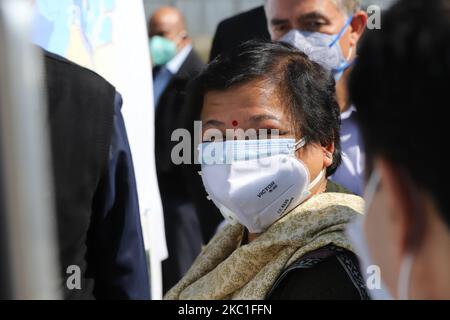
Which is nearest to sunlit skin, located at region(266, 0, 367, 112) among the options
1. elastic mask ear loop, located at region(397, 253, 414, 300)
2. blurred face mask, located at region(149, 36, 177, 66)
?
elastic mask ear loop, located at region(397, 253, 414, 300)

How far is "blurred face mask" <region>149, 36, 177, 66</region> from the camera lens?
6393mm

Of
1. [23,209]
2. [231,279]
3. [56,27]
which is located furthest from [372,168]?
[56,27]

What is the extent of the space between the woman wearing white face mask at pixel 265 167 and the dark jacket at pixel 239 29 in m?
1.73

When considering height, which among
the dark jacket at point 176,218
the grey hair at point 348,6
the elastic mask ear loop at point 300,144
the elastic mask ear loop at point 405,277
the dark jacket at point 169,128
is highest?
the grey hair at point 348,6

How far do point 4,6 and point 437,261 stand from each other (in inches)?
26.3

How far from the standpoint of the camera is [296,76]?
2.22 meters

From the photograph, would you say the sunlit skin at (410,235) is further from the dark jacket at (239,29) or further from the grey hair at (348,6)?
the dark jacket at (239,29)

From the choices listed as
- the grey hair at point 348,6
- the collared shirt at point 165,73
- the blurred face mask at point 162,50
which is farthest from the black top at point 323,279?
the blurred face mask at point 162,50

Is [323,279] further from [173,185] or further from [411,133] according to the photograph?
[173,185]

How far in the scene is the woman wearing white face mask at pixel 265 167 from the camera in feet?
6.54

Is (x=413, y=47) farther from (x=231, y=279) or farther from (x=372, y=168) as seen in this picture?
(x=231, y=279)

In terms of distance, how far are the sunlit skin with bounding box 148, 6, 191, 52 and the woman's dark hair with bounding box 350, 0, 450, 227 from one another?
563cm

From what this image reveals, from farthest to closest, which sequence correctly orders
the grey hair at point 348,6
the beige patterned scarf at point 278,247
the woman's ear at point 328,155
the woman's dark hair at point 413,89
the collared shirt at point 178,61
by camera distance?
the collared shirt at point 178,61 < the grey hair at point 348,6 < the woman's ear at point 328,155 < the beige patterned scarf at point 278,247 < the woman's dark hair at point 413,89

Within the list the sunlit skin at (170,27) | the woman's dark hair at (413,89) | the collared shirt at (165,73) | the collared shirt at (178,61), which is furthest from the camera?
the sunlit skin at (170,27)
